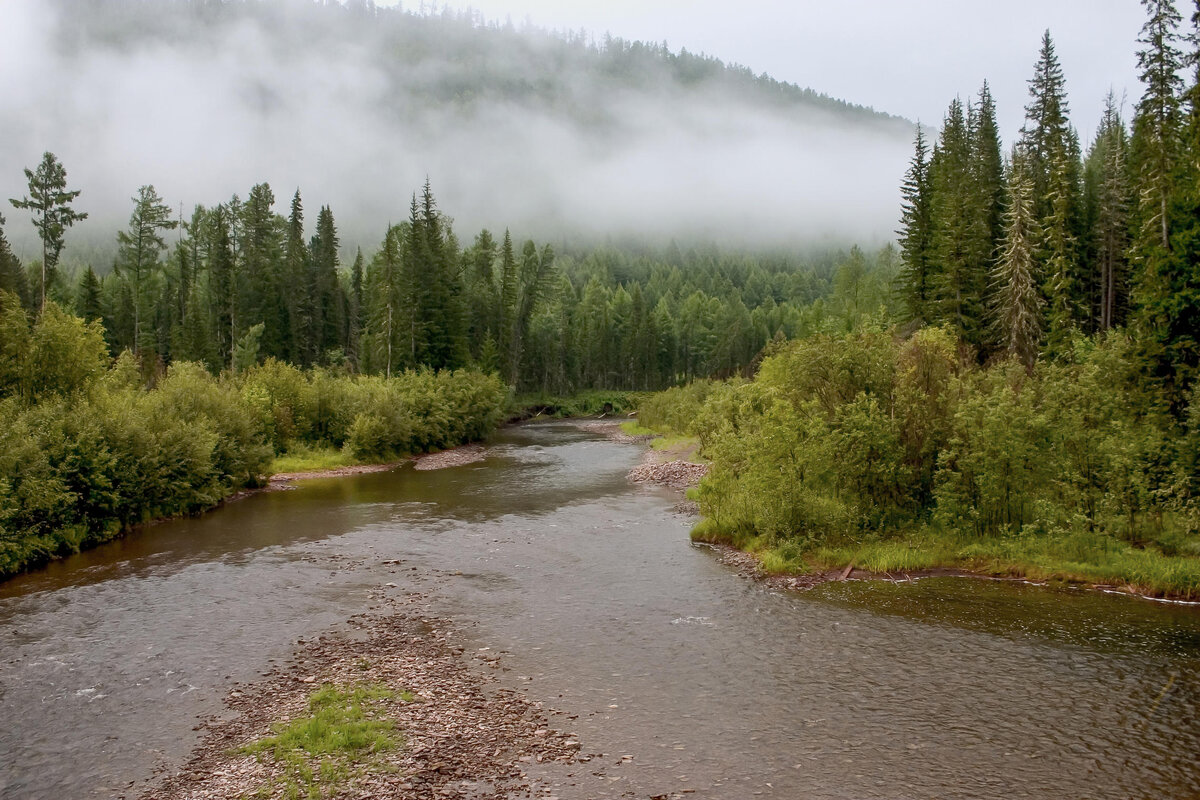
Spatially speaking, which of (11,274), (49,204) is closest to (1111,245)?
(49,204)

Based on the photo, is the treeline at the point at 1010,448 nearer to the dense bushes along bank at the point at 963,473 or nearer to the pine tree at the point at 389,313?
the dense bushes along bank at the point at 963,473

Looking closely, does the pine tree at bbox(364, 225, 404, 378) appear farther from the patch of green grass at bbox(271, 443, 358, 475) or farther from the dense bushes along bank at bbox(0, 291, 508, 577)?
the dense bushes along bank at bbox(0, 291, 508, 577)

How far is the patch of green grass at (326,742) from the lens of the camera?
520 inches

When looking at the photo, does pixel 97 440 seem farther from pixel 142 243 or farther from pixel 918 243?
pixel 142 243

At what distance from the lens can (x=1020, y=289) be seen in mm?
49750

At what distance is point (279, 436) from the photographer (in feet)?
190

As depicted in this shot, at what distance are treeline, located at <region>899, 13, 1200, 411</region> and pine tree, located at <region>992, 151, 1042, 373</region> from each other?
9cm

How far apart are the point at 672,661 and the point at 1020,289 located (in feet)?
A: 136

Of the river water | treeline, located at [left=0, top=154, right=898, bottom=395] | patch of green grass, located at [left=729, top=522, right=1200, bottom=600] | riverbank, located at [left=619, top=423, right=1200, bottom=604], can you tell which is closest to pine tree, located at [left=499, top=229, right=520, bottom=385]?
treeline, located at [left=0, top=154, right=898, bottom=395]

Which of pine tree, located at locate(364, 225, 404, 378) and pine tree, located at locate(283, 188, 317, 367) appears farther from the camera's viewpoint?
pine tree, located at locate(283, 188, 317, 367)

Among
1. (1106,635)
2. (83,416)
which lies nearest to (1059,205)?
(1106,635)

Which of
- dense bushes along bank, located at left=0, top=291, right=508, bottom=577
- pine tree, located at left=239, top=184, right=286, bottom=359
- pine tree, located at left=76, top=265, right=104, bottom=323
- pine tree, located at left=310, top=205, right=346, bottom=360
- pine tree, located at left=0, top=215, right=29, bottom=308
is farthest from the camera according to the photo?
pine tree, located at left=310, top=205, right=346, bottom=360

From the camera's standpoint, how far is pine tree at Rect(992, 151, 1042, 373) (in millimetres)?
49719

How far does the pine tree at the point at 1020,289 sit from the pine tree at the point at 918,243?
9194mm
